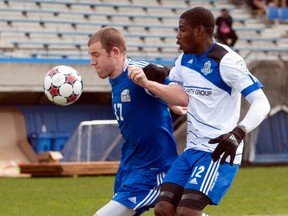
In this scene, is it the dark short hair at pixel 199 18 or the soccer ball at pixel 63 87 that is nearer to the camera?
the dark short hair at pixel 199 18

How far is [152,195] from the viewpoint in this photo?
A: 8.01m

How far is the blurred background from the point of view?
2280 centimetres

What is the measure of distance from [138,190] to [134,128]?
1.71 feet

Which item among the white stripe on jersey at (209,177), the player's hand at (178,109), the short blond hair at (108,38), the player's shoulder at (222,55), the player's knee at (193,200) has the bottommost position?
the player's knee at (193,200)

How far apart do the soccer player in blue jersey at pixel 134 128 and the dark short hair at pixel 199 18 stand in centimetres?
50

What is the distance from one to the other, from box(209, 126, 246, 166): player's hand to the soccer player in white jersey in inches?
6.3

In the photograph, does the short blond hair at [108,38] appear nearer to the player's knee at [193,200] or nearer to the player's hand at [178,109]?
the player's hand at [178,109]

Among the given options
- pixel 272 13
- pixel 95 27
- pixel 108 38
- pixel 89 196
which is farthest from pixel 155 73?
pixel 272 13

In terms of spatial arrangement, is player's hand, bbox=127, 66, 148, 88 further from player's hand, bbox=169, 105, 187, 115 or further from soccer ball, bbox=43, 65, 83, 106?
soccer ball, bbox=43, 65, 83, 106

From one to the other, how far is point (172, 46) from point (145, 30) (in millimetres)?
1086

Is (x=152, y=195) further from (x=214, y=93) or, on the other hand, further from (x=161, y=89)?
(x=214, y=93)

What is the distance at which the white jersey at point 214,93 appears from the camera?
7.46m

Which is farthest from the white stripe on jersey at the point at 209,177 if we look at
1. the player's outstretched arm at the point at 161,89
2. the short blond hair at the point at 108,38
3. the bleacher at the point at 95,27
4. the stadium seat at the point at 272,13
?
the stadium seat at the point at 272,13

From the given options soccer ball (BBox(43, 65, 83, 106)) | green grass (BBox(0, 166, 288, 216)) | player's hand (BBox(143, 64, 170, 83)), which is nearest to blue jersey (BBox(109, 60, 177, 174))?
player's hand (BBox(143, 64, 170, 83))
